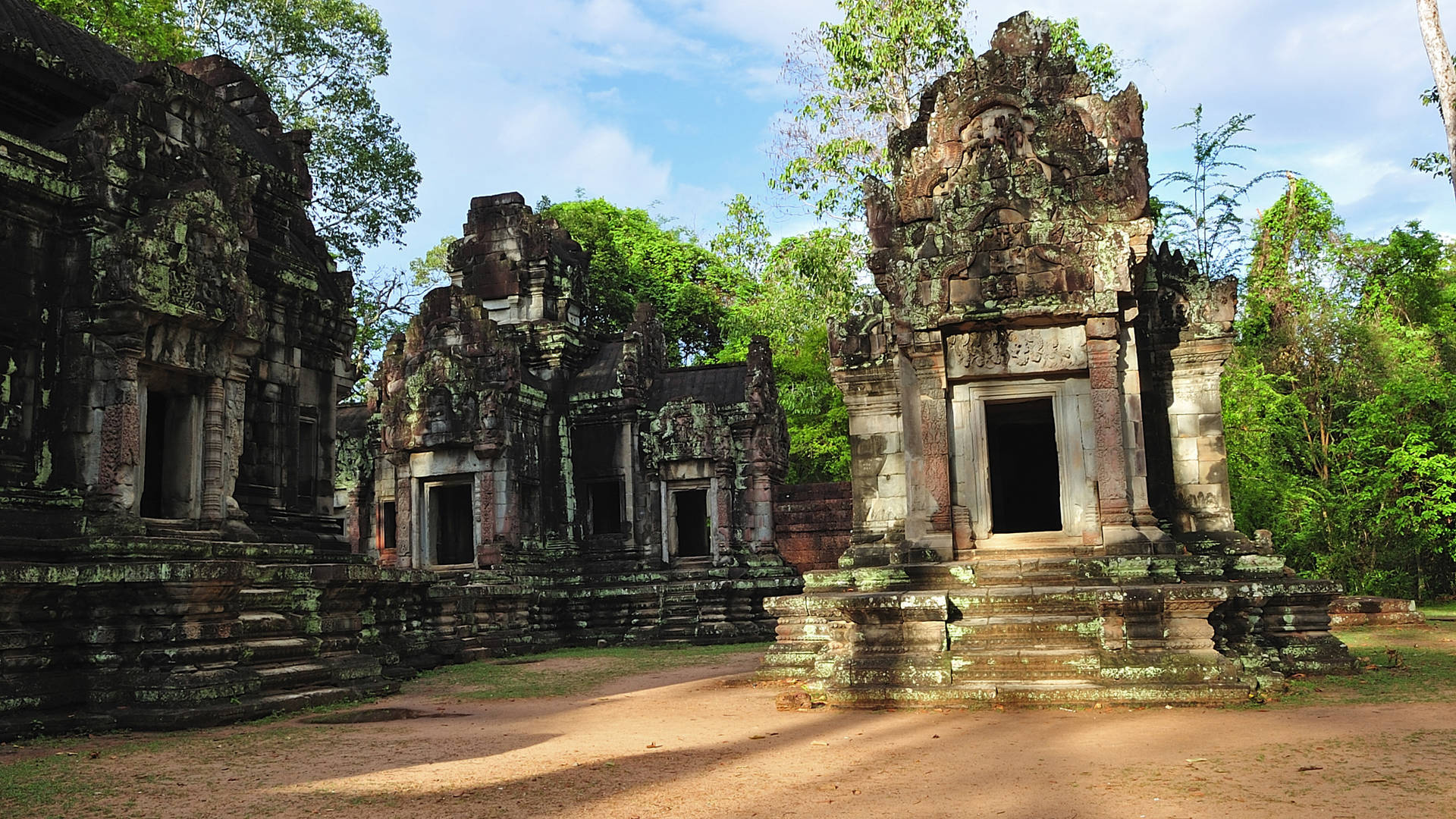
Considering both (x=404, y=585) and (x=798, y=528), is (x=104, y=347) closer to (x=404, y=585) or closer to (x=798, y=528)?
(x=404, y=585)

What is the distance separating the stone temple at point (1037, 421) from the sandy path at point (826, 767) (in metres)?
0.75

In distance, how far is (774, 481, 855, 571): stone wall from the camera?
2464 cm

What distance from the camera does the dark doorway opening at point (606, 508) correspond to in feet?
76.8

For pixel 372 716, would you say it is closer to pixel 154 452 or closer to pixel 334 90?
pixel 154 452

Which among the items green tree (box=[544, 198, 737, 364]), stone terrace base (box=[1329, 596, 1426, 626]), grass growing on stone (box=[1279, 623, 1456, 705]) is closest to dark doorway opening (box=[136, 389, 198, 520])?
grass growing on stone (box=[1279, 623, 1456, 705])

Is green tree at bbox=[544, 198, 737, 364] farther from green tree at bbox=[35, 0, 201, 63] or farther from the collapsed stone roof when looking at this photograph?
the collapsed stone roof

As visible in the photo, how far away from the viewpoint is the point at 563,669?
15508 millimetres

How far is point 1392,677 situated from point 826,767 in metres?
7.03

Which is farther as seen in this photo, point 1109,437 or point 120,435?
point 1109,437

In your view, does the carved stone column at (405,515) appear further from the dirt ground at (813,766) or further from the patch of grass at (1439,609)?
the patch of grass at (1439,609)

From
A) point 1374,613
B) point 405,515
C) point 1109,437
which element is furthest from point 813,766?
point 1374,613

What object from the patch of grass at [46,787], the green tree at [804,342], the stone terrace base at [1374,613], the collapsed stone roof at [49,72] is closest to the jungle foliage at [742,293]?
the green tree at [804,342]

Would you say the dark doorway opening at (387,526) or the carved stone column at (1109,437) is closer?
the carved stone column at (1109,437)

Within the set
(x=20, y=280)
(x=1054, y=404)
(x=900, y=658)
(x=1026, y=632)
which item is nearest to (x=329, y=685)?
(x=20, y=280)
